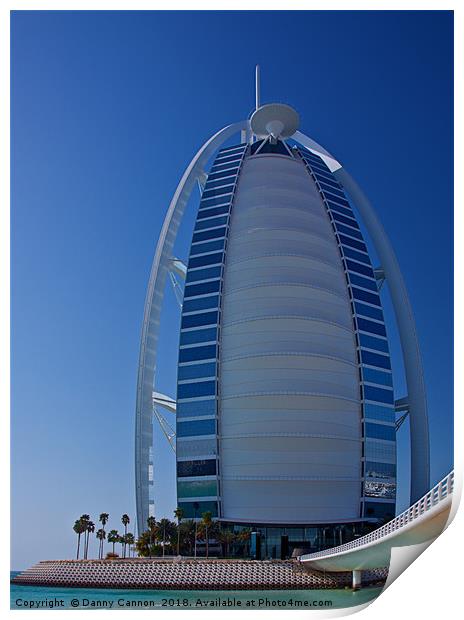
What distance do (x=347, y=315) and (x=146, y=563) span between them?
21.2m

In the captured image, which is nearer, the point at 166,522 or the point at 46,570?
the point at 46,570

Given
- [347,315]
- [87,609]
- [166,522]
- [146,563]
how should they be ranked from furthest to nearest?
[347,315]
[166,522]
[146,563]
[87,609]

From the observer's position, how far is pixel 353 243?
143 ft

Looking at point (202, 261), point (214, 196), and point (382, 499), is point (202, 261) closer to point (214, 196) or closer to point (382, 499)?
point (214, 196)

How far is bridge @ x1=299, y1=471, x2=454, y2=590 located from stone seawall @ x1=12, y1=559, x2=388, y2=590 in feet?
1.96

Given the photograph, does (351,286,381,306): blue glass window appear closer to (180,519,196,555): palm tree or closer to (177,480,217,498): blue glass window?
(177,480,217,498): blue glass window

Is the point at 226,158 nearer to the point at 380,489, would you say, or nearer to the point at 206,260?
the point at 206,260

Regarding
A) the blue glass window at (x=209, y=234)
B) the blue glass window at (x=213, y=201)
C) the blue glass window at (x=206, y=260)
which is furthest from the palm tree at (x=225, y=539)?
the blue glass window at (x=213, y=201)

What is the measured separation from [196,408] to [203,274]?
8.04 m

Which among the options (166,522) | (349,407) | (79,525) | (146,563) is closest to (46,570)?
(146,563)

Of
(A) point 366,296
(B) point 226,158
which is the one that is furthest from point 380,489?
(B) point 226,158

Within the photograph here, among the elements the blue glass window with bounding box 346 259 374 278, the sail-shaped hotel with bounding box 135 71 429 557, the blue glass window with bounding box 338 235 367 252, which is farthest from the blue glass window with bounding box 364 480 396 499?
the blue glass window with bounding box 338 235 367 252

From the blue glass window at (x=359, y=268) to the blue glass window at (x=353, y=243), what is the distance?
138cm

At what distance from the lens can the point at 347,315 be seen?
40.1 meters
